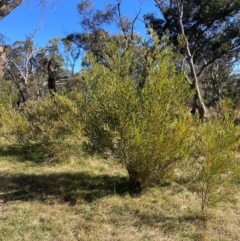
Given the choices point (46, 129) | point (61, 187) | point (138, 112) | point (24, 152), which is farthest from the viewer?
point (24, 152)

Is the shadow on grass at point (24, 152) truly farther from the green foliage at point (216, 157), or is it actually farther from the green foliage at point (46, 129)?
the green foliage at point (216, 157)

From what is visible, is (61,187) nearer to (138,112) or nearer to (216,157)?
(138,112)

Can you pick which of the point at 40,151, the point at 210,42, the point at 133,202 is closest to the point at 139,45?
the point at 133,202

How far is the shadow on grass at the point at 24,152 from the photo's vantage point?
700cm

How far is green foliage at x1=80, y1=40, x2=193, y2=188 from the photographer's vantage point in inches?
153

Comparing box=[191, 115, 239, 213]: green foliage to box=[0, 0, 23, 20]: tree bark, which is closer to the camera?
box=[191, 115, 239, 213]: green foliage

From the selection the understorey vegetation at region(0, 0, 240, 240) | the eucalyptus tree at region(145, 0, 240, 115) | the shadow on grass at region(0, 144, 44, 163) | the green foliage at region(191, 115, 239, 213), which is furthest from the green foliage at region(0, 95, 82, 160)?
the eucalyptus tree at region(145, 0, 240, 115)

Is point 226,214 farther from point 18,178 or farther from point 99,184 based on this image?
point 18,178

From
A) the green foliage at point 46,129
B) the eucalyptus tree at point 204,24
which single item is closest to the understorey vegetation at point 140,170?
the green foliage at point 46,129

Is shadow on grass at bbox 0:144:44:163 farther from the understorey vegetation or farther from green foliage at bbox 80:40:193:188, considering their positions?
green foliage at bbox 80:40:193:188

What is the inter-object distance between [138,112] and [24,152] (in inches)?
184

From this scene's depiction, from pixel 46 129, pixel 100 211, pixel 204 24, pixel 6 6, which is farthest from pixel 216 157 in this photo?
pixel 204 24

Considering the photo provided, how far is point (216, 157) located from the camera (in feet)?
11.0

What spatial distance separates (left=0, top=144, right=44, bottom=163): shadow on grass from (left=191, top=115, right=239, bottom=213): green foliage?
14.1 ft
